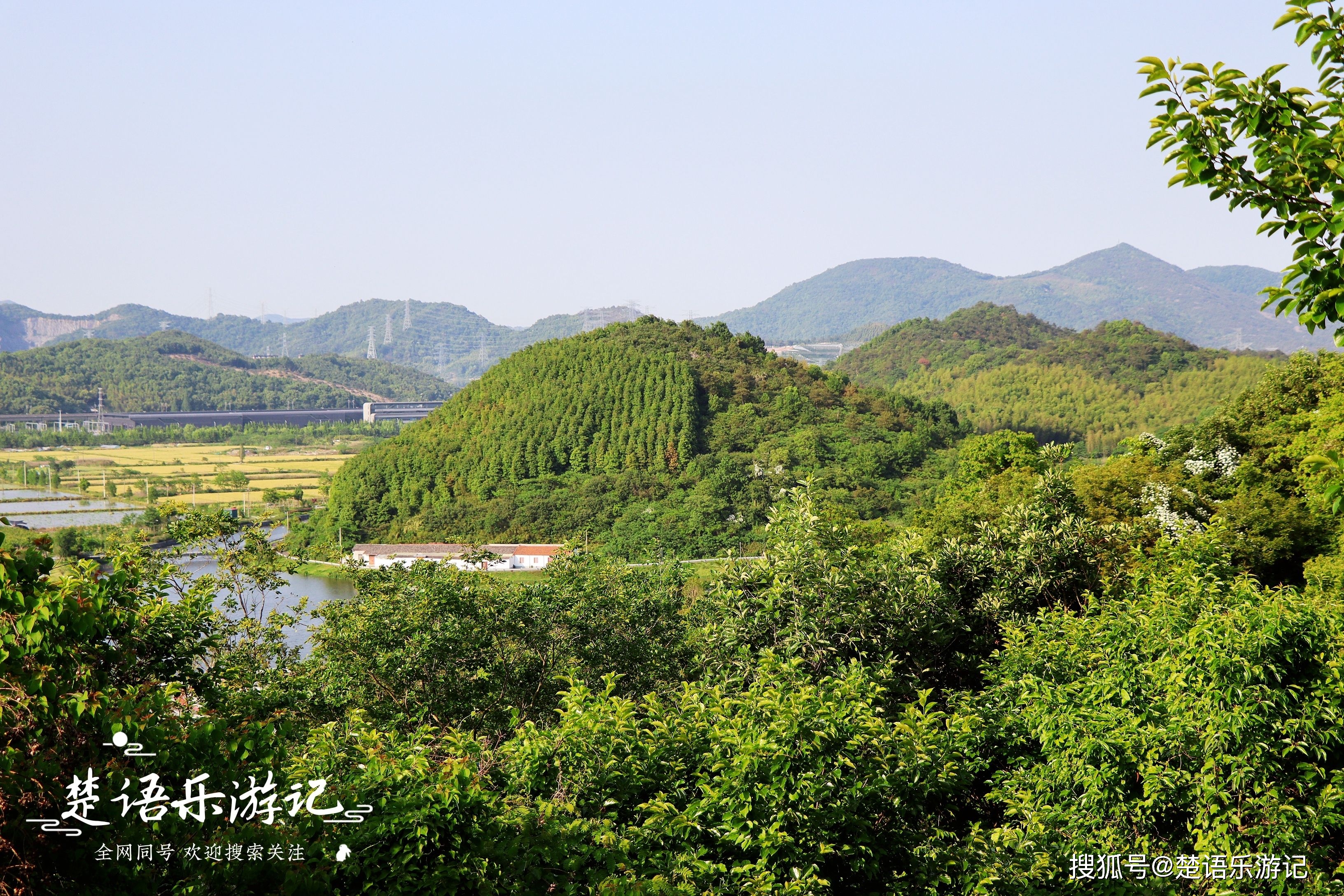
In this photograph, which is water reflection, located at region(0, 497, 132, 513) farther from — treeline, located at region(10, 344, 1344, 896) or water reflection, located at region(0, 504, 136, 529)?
treeline, located at region(10, 344, 1344, 896)

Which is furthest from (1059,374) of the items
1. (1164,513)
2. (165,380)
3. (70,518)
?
(165,380)

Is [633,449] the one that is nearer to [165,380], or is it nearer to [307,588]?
[307,588]

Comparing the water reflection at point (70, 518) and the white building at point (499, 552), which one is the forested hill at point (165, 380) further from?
Result: the white building at point (499, 552)

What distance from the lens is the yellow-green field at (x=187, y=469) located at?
2229 inches

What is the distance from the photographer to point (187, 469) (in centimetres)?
6588

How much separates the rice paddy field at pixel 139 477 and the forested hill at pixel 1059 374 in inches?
1966

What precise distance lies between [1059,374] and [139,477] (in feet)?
224

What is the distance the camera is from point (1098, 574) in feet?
33.0

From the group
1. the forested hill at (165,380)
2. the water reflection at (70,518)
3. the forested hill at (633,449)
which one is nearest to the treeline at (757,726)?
A: the forested hill at (633,449)

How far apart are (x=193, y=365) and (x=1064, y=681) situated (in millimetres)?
124285

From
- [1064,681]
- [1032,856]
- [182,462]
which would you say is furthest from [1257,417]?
[182,462]

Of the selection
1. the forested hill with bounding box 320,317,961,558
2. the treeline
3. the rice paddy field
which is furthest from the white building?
the treeline

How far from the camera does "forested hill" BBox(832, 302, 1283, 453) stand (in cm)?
6619

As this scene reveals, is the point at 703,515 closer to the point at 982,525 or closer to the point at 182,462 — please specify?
the point at 982,525
